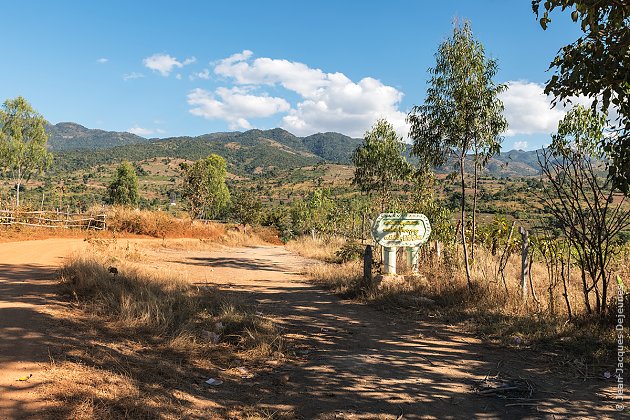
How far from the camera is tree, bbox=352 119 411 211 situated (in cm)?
1864

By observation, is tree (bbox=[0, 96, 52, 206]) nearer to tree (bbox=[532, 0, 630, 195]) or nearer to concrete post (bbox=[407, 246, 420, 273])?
concrete post (bbox=[407, 246, 420, 273])

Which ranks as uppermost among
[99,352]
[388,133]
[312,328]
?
[388,133]

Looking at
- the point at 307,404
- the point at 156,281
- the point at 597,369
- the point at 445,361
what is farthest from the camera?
the point at 156,281

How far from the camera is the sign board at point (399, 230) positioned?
10.3 meters

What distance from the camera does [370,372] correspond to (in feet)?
16.4

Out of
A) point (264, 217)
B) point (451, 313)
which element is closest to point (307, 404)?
point (451, 313)

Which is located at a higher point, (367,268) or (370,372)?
(367,268)

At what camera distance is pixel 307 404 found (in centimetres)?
412

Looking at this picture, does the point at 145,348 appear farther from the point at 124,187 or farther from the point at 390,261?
the point at 124,187

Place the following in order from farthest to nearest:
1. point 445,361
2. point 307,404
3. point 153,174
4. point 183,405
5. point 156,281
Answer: point 153,174 < point 156,281 < point 445,361 < point 307,404 < point 183,405

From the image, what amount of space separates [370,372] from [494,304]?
13.5 ft

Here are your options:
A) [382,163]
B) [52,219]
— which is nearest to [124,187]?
[52,219]

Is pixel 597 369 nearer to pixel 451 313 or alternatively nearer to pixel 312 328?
pixel 451 313

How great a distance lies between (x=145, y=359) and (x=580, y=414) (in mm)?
4750
